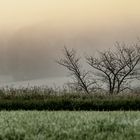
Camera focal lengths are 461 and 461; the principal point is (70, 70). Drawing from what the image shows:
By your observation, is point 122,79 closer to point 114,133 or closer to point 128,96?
point 128,96

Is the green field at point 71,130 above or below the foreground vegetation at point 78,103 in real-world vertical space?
below

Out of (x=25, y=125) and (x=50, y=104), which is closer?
(x=25, y=125)

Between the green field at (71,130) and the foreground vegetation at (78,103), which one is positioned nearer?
the green field at (71,130)

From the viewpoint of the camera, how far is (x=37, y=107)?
21.8 m

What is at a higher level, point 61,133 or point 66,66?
point 66,66

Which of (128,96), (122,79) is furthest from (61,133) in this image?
(122,79)

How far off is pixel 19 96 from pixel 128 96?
19.4 feet

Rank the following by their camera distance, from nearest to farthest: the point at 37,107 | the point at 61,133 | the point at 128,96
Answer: the point at 61,133
the point at 37,107
the point at 128,96

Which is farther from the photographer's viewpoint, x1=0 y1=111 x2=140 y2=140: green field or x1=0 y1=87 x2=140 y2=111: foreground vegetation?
x1=0 y1=87 x2=140 y2=111: foreground vegetation

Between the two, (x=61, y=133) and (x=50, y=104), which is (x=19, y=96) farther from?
(x=61, y=133)

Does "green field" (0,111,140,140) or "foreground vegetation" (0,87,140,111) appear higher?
"foreground vegetation" (0,87,140,111)

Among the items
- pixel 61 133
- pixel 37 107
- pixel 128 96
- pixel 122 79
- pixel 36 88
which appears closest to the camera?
pixel 61 133

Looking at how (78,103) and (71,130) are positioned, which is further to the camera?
(78,103)

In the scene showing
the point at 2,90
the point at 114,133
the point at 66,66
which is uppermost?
the point at 66,66
